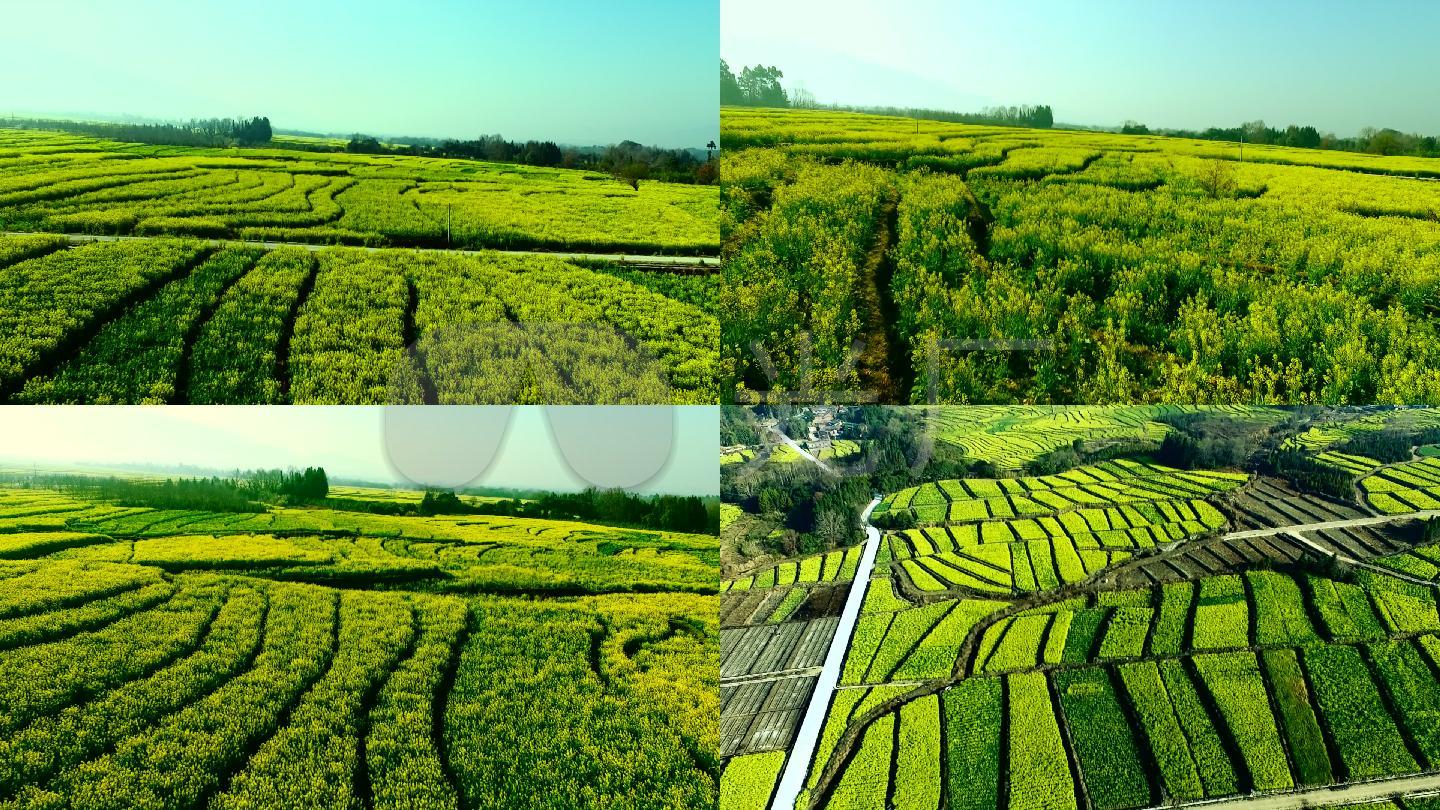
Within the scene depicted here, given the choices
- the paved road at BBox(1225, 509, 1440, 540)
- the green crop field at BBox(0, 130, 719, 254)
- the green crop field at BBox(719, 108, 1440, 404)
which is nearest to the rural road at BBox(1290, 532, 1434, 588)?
the paved road at BBox(1225, 509, 1440, 540)

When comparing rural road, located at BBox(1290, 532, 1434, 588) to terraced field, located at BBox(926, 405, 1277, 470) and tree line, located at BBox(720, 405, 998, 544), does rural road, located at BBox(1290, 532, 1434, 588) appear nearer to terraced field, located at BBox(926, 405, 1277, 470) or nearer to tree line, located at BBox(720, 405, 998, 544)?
terraced field, located at BBox(926, 405, 1277, 470)

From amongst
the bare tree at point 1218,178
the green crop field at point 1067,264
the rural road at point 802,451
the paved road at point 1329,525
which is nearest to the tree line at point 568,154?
the green crop field at point 1067,264

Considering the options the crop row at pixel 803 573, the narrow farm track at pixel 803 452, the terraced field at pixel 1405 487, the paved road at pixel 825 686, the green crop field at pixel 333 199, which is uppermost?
the green crop field at pixel 333 199

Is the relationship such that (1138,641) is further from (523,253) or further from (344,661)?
(523,253)

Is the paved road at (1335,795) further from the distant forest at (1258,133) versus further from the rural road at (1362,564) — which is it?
the distant forest at (1258,133)

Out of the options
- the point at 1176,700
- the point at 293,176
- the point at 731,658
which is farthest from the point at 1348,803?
the point at 293,176

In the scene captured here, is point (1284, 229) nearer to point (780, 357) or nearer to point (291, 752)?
point (780, 357)
